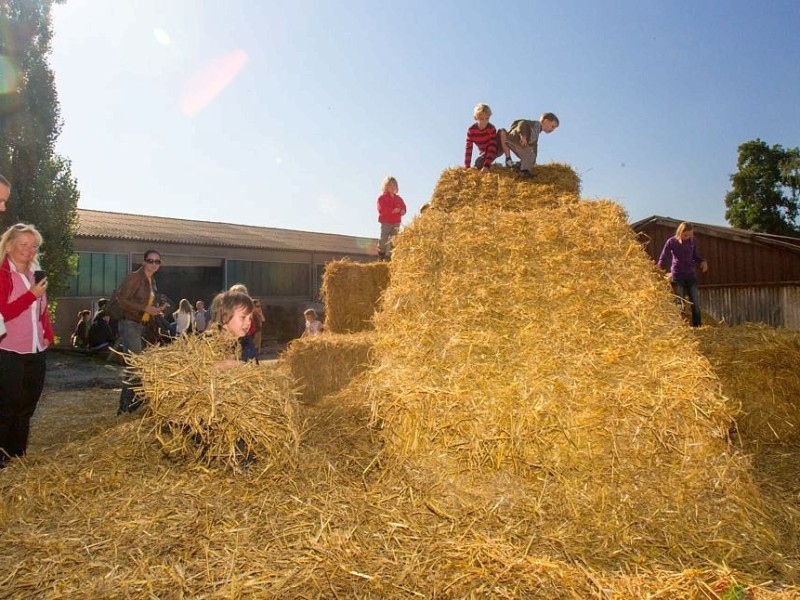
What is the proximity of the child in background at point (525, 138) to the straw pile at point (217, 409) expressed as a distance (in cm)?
515

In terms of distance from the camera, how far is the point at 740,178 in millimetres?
43250

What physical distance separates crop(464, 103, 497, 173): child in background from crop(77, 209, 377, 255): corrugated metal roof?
57.0 ft

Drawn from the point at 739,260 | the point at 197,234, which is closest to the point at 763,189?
the point at 739,260

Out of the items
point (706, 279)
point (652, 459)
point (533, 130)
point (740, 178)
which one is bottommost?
point (652, 459)

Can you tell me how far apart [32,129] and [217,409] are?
16364mm

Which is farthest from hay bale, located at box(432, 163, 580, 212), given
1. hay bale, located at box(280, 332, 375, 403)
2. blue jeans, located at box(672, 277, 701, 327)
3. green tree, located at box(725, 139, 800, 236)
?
green tree, located at box(725, 139, 800, 236)

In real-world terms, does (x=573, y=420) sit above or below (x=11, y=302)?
below

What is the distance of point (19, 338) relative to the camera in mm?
4211

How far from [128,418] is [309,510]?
3547 mm

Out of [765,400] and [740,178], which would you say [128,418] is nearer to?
[765,400]

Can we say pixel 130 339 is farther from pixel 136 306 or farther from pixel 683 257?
pixel 683 257

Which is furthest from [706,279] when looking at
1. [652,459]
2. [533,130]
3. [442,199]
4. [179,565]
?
[179,565]

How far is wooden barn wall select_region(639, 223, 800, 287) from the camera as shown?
1722 cm

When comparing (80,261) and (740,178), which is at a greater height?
(740,178)
